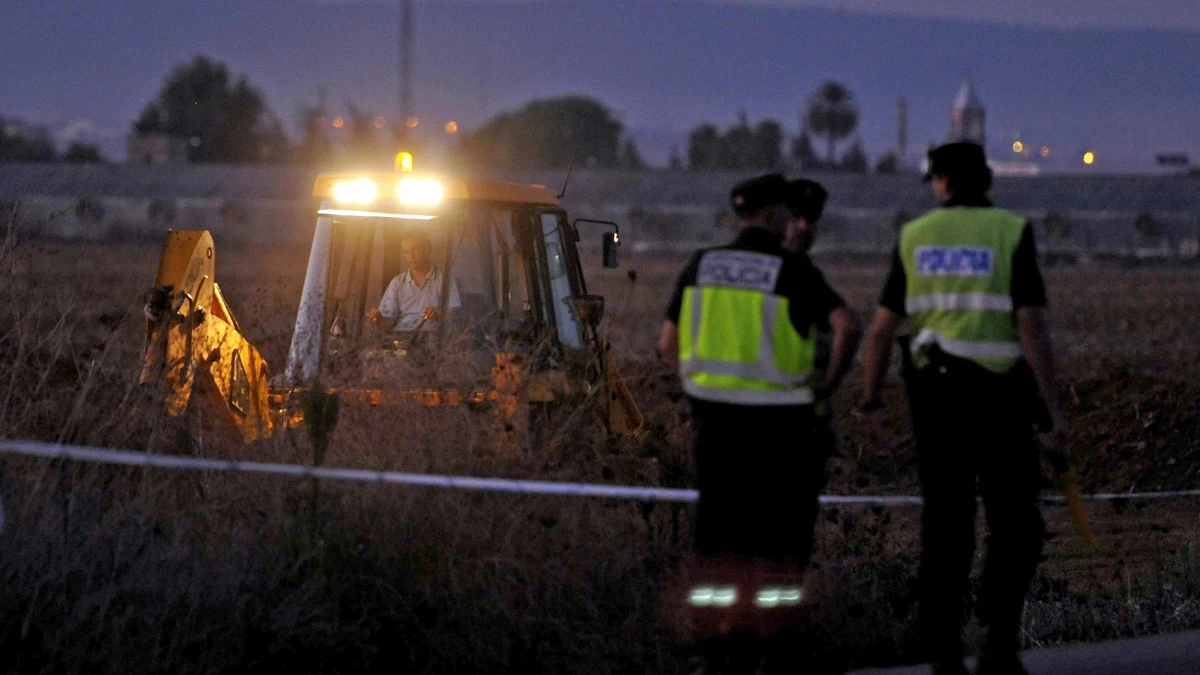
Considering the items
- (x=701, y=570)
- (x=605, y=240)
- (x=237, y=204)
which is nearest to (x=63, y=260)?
(x=605, y=240)

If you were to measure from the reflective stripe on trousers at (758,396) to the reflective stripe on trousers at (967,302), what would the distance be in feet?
2.19

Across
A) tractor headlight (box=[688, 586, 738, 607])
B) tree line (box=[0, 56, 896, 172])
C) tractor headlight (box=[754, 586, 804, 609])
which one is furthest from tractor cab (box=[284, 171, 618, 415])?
tree line (box=[0, 56, 896, 172])

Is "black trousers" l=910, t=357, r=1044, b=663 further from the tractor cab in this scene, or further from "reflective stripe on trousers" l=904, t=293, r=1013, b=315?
the tractor cab

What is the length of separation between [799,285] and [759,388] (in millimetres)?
378

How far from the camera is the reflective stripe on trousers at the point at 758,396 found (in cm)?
535

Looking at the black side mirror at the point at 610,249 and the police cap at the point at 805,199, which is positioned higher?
the police cap at the point at 805,199

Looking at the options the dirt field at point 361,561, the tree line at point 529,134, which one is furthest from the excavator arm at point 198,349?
the tree line at point 529,134

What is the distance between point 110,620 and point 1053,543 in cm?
616

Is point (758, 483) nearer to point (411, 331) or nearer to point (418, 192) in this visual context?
point (411, 331)

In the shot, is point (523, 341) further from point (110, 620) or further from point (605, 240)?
point (110, 620)

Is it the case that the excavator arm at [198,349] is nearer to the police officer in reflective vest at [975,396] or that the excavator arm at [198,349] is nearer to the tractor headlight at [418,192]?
the tractor headlight at [418,192]

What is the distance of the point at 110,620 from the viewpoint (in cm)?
533

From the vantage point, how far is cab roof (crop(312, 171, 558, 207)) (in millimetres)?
8266

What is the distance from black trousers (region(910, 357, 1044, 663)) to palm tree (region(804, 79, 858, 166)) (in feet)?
347
